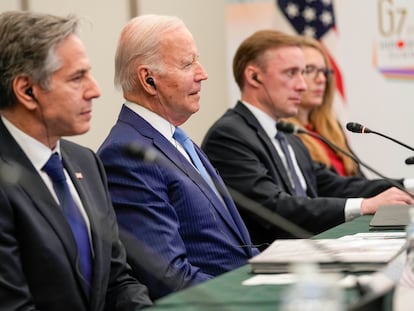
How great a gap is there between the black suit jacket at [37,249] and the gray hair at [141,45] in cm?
78

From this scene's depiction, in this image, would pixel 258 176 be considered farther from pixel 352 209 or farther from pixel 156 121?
pixel 156 121

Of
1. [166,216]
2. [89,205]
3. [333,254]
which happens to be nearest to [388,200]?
[166,216]

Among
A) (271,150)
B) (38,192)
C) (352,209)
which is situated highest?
(38,192)

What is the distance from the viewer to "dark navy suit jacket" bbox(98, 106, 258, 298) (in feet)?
8.38

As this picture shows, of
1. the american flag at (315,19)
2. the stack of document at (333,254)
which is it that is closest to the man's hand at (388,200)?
the stack of document at (333,254)

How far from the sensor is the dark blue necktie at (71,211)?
7.29ft

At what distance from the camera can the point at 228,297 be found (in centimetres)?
181

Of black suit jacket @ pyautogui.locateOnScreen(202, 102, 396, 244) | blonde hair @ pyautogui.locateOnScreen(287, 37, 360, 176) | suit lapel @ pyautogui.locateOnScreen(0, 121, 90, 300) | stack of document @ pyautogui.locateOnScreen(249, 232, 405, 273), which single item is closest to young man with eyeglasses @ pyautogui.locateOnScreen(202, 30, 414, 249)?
black suit jacket @ pyautogui.locateOnScreen(202, 102, 396, 244)

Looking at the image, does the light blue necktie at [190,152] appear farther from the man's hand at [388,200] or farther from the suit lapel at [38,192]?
the suit lapel at [38,192]

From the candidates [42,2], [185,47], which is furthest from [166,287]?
[42,2]

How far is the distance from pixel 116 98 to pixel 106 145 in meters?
2.46

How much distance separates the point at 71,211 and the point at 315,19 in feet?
12.5

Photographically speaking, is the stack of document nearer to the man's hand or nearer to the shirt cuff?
the man's hand

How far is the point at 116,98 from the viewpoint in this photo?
518 centimetres
